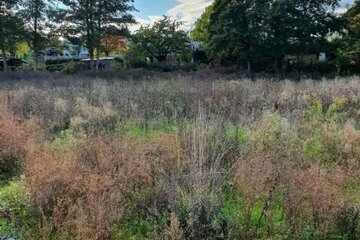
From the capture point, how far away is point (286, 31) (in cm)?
2127

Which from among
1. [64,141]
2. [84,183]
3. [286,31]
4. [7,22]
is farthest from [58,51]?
[84,183]

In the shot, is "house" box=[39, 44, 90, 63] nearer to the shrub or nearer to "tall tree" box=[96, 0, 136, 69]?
"tall tree" box=[96, 0, 136, 69]

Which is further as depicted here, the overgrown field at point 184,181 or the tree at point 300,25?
the tree at point 300,25

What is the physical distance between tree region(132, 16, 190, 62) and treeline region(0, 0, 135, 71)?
10.4ft

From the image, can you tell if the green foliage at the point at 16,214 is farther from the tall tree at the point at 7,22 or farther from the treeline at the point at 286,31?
the tall tree at the point at 7,22

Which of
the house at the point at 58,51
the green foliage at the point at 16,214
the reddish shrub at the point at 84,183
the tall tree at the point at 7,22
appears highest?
the tall tree at the point at 7,22

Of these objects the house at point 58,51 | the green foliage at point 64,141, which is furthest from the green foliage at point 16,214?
the house at point 58,51

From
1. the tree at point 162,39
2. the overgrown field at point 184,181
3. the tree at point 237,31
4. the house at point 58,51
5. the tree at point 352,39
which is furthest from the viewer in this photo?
the house at point 58,51

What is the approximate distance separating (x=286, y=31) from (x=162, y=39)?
10.8m

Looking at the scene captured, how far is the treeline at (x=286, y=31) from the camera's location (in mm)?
20875

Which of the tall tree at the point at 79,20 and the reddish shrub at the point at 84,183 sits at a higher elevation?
the tall tree at the point at 79,20

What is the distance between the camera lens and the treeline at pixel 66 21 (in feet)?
82.0

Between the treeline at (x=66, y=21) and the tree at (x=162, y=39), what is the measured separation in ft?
10.4

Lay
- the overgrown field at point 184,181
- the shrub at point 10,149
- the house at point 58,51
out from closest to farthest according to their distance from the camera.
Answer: the overgrown field at point 184,181
the shrub at point 10,149
the house at point 58,51
